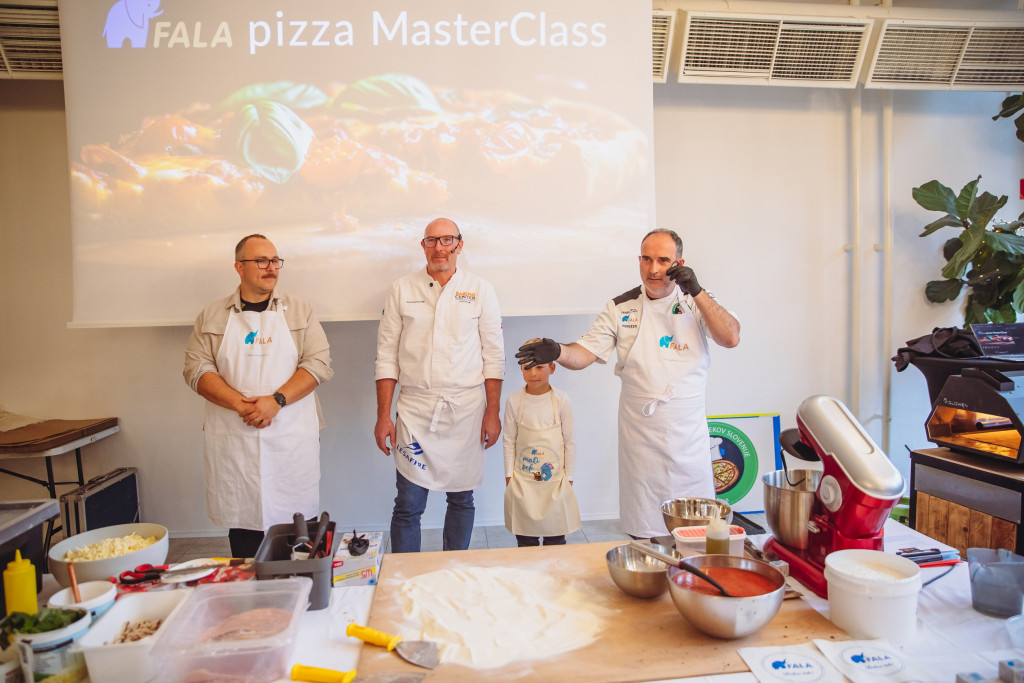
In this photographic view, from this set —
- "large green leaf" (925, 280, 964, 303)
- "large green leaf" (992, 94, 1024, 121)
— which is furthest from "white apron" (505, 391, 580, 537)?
"large green leaf" (992, 94, 1024, 121)

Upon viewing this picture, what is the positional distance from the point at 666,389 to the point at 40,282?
3475 mm

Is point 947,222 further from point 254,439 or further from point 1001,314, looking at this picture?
point 254,439

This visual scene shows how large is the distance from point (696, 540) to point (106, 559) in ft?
4.50

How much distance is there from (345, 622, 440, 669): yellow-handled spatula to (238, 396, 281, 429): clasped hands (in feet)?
5.19

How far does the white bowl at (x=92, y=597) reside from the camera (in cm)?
129

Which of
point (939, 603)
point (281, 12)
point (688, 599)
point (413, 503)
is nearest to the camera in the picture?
point (688, 599)

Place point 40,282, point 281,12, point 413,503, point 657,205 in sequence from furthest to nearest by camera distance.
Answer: point 657,205, point 40,282, point 281,12, point 413,503

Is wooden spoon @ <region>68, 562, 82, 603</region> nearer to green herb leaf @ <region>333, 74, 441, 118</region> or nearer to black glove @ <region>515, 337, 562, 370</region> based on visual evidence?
black glove @ <region>515, 337, 562, 370</region>

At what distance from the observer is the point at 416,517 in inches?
116

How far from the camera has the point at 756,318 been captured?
403cm

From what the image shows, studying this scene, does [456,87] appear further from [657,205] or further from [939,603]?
[939,603]

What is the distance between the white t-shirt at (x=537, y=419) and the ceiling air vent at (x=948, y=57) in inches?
109

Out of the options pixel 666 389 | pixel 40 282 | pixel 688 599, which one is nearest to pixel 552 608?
pixel 688 599

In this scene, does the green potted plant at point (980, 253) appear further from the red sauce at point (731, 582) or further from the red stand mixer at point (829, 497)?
the red sauce at point (731, 582)
